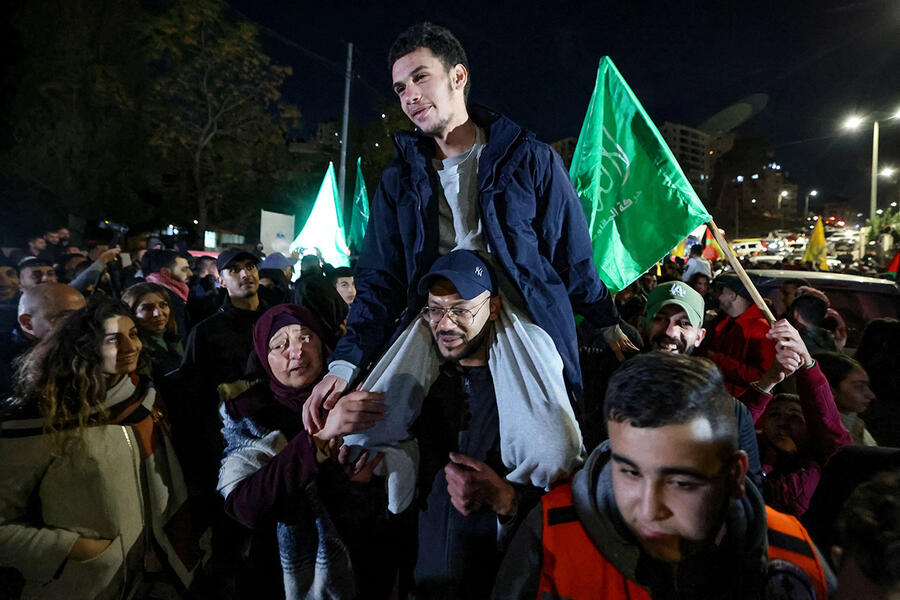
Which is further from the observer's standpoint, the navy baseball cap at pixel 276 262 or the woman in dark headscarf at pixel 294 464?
the navy baseball cap at pixel 276 262

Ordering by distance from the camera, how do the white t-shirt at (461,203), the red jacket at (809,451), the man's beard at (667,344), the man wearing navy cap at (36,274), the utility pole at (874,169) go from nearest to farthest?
the white t-shirt at (461,203) → the red jacket at (809,451) → the man's beard at (667,344) → the man wearing navy cap at (36,274) → the utility pole at (874,169)

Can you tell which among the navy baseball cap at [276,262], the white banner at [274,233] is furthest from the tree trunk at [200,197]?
the navy baseball cap at [276,262]

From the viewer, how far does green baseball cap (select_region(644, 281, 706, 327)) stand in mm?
3049

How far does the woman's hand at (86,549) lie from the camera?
2.26 meters

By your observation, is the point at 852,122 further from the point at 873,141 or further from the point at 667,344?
the point at 667,344

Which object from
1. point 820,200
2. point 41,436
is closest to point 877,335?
point 41,436

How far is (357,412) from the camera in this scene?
6.14ft

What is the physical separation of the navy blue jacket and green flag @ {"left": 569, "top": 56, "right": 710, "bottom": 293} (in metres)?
1.12

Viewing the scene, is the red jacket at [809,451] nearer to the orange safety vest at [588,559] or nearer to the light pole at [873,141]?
the orange safety vest at [588,559]

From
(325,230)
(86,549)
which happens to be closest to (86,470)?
(86,549)

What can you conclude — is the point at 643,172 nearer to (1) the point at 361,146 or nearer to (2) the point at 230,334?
(2) the point at 230,334

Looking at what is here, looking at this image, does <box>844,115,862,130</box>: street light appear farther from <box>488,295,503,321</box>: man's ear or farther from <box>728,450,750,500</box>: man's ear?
<box>728,450,750,500</box>: man's ear

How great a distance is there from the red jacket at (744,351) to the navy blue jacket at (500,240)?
65.2 inches

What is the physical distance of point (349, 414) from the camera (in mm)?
1874
